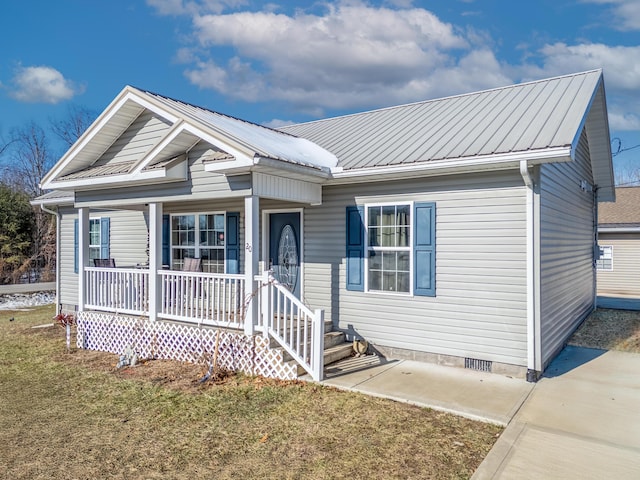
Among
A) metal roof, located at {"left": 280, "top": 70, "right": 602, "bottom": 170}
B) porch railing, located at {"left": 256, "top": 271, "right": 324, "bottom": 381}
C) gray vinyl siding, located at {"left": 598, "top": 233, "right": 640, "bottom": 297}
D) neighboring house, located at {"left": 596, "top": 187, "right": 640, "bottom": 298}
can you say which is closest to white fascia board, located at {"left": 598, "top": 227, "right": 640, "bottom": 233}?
neighboring house, located at {"left": 596, "top": 187, "right": 640, "bottom": 298}

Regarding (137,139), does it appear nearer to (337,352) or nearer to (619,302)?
(337,352)

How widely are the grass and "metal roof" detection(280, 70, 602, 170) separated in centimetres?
366

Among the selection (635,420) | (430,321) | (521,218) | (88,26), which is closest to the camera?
(635,420)

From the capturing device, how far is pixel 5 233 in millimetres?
20719

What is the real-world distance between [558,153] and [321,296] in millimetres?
4456

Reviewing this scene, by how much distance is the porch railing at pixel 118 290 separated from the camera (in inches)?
326

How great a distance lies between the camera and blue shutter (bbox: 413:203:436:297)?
276 inches

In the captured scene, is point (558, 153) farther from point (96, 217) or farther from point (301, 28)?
point (301, 28)

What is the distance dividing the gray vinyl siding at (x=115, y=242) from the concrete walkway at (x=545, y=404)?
23.1ft

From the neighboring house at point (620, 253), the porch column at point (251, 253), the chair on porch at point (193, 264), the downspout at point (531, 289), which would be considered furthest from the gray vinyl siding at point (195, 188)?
the neighboring house at point (620, 253)

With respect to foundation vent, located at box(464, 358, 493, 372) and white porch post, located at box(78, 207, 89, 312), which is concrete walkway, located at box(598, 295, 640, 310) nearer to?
foundation vent, located at box(464, 358, 493, 372)

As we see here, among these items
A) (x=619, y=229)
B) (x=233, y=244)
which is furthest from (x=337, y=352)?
(x=619, y=229)

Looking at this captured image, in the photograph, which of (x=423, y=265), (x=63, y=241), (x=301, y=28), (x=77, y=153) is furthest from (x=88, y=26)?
(x=423, y=265)

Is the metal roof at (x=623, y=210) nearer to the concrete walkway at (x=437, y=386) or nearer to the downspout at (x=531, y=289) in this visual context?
the downspout at (x=531, y=289)
